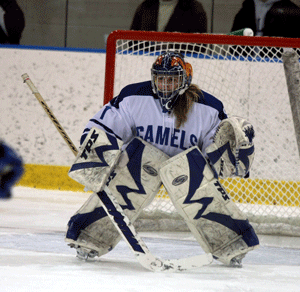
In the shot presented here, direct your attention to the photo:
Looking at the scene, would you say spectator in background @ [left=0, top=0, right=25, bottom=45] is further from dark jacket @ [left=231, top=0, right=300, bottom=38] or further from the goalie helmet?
the goalie helmet

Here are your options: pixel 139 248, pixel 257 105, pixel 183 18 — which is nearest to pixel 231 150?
pixel 139 248

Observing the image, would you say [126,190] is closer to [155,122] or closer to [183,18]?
[155,122]

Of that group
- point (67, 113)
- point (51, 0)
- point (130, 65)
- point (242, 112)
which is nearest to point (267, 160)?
point (242, 112)

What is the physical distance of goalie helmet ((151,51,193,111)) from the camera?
1726mm

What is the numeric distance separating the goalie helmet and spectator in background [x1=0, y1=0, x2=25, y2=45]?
8.73 ft

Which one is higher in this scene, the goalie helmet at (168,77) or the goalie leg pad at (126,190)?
the goalie helmet at (168,77)

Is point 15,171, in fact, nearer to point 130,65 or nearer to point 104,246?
point 130,65

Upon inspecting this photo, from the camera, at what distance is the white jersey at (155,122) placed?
1.76 m

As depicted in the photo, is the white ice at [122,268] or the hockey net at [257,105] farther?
the hockey net at [257,105]

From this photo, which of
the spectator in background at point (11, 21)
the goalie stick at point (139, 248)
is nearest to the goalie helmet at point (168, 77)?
the goalie stick at point (139, 248)

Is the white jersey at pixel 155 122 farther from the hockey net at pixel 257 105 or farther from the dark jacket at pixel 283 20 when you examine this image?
the dark jacket at pixel 283 20

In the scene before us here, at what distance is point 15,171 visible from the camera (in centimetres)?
392

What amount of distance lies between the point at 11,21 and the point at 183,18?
1.33 meters

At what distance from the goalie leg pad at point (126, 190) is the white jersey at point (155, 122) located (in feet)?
0.15
